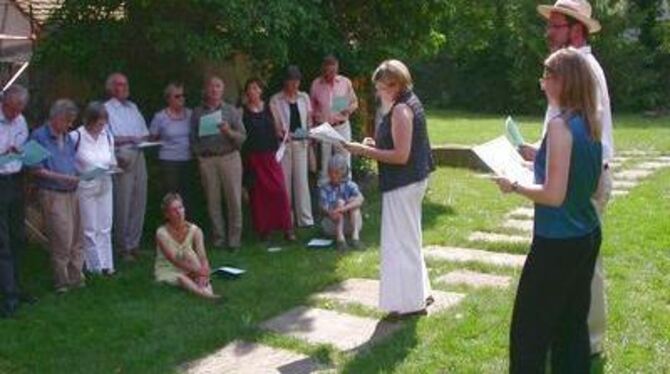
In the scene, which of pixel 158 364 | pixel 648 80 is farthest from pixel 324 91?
pixel 648 80

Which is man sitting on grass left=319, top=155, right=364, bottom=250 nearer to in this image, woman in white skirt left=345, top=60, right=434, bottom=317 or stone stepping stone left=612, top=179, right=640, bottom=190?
woman in white skirt left=345, top=60, right=434, bottom=317

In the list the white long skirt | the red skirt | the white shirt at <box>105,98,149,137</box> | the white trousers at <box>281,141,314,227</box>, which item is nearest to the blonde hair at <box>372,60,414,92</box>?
the white long skirt

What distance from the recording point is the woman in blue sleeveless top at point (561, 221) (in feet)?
13.5

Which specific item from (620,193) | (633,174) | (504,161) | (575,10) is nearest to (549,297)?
(504,161)

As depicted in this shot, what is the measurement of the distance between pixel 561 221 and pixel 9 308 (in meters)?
4.27

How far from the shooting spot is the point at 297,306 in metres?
6.94

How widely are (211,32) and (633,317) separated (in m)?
4.56

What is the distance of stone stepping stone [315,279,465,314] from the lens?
6820 millimetres

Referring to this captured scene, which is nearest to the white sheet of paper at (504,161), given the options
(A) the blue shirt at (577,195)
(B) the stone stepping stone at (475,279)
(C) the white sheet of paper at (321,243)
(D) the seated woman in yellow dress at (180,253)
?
(A) the blue shirt at (577,195)

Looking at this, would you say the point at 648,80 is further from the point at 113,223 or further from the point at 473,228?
the point at 113,223

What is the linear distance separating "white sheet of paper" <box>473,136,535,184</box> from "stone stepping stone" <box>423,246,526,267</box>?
3.29 meters

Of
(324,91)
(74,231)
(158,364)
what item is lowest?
(158,364)

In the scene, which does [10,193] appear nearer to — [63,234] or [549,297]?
[63,234]

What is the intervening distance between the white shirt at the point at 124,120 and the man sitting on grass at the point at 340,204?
5.85 ft
